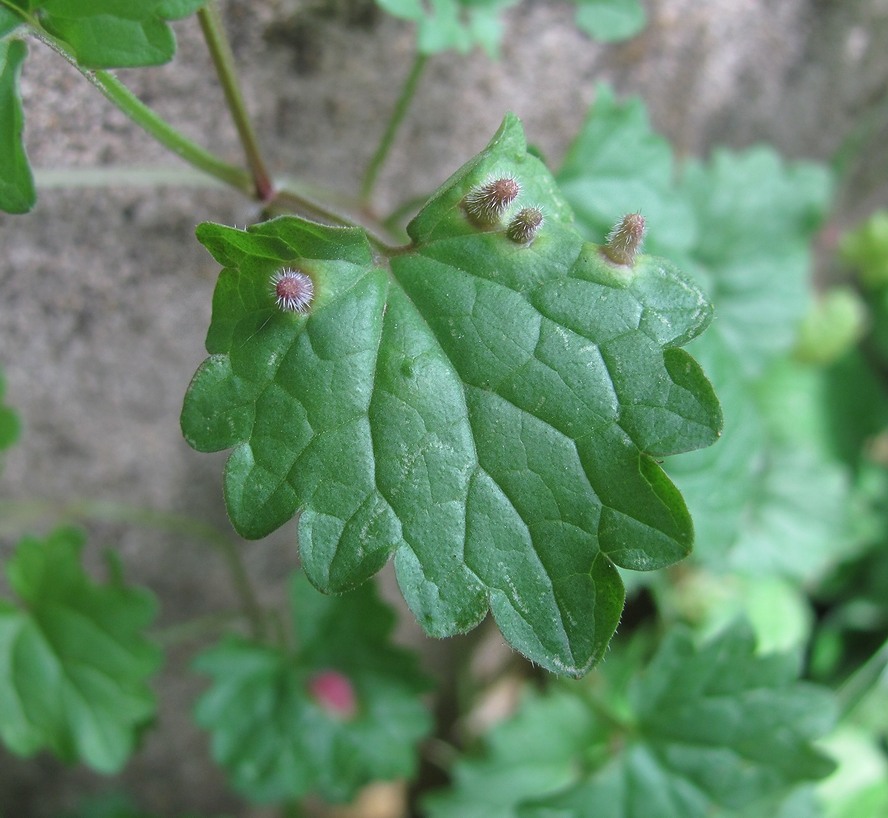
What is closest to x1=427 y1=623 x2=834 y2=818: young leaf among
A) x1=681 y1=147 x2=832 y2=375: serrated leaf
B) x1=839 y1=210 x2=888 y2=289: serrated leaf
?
x1=681 y1=147 x2=832 y2=375: serrated leaf

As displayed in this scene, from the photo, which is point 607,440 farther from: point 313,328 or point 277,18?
point 277,18

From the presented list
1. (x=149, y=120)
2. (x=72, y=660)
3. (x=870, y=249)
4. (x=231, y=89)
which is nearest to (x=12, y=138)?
(x=149, y=120)

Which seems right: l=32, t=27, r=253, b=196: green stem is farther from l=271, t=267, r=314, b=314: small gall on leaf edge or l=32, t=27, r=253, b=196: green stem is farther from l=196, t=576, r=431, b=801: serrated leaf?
l=196, t=576, r=431, b=801: serrated leaf

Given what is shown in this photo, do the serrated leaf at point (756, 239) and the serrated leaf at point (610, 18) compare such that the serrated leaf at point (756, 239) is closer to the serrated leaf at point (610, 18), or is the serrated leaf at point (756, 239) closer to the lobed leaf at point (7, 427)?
the serrated leaf at point (610, 18)

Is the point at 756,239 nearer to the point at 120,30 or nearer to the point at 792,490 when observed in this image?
the point at 792,490

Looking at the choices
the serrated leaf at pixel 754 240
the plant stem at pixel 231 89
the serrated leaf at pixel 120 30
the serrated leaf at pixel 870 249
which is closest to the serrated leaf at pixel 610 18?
the serrated leaf at pixel 754 240

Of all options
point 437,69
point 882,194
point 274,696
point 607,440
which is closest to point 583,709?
point 274,696
